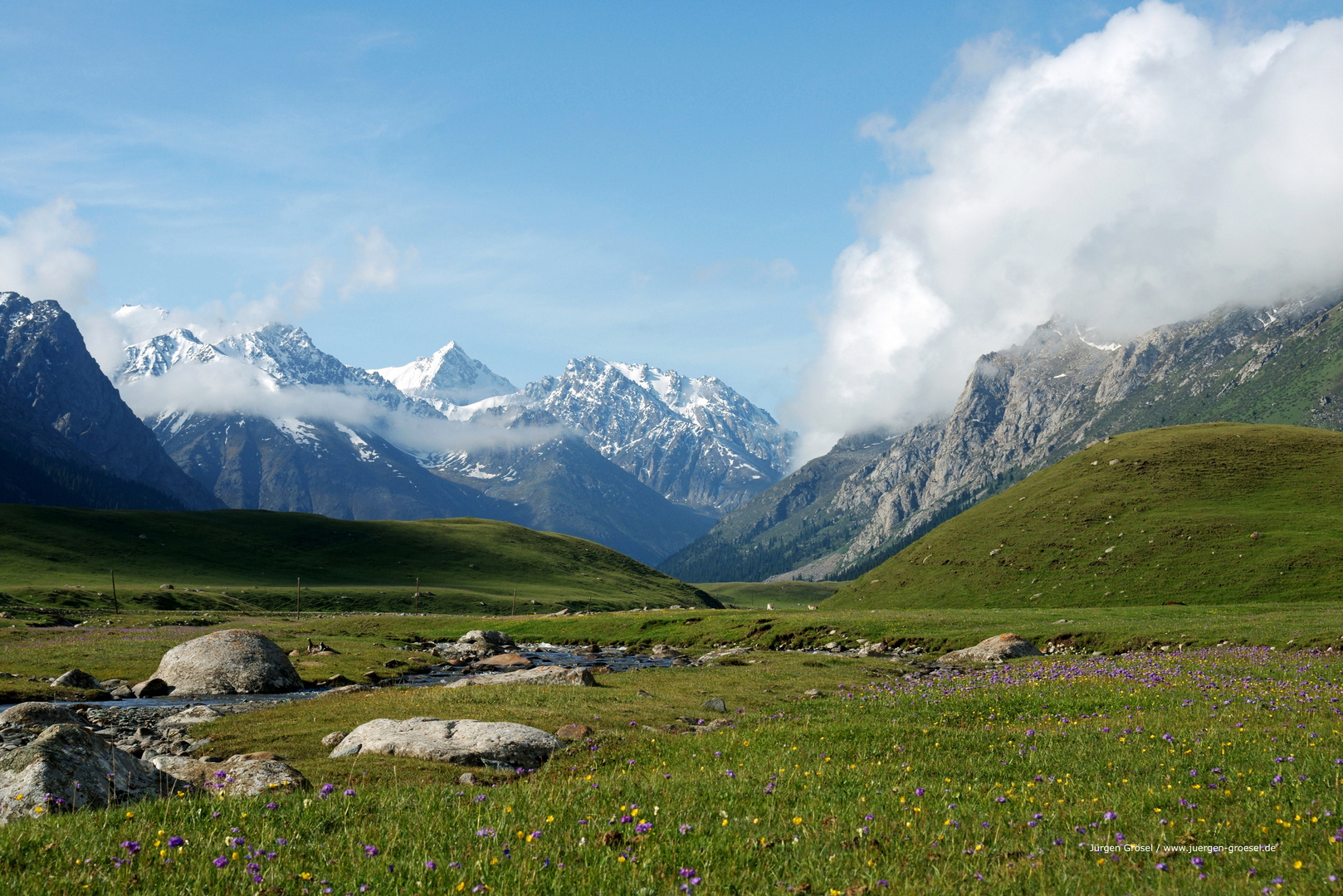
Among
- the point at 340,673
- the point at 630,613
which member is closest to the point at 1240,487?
the point at 630,613

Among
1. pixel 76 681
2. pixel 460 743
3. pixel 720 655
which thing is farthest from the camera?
pixel 720 655

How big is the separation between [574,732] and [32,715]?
1866 cm

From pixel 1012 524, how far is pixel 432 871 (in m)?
121

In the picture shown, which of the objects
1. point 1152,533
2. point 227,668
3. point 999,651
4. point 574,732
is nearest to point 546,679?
point 574,732

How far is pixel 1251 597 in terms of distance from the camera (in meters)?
80.1

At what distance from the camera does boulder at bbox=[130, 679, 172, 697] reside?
39.9m

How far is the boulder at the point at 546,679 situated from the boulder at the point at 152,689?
15487 millimetres

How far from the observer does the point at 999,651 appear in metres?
47.6

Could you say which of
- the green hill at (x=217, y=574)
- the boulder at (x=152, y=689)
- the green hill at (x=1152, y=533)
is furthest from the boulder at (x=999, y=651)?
the green hill at (x=217, y=574)

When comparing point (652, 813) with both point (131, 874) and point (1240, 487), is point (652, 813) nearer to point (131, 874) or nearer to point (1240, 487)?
point (131, 874)

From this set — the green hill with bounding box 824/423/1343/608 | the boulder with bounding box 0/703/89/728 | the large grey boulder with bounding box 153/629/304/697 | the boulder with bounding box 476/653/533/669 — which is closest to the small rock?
the boulder with bounding box 0/703/89/728

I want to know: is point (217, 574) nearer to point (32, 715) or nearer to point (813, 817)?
point (32, 715)

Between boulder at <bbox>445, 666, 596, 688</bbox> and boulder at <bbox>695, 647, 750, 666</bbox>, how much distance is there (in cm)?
1582

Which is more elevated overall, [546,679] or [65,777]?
[65,777]
